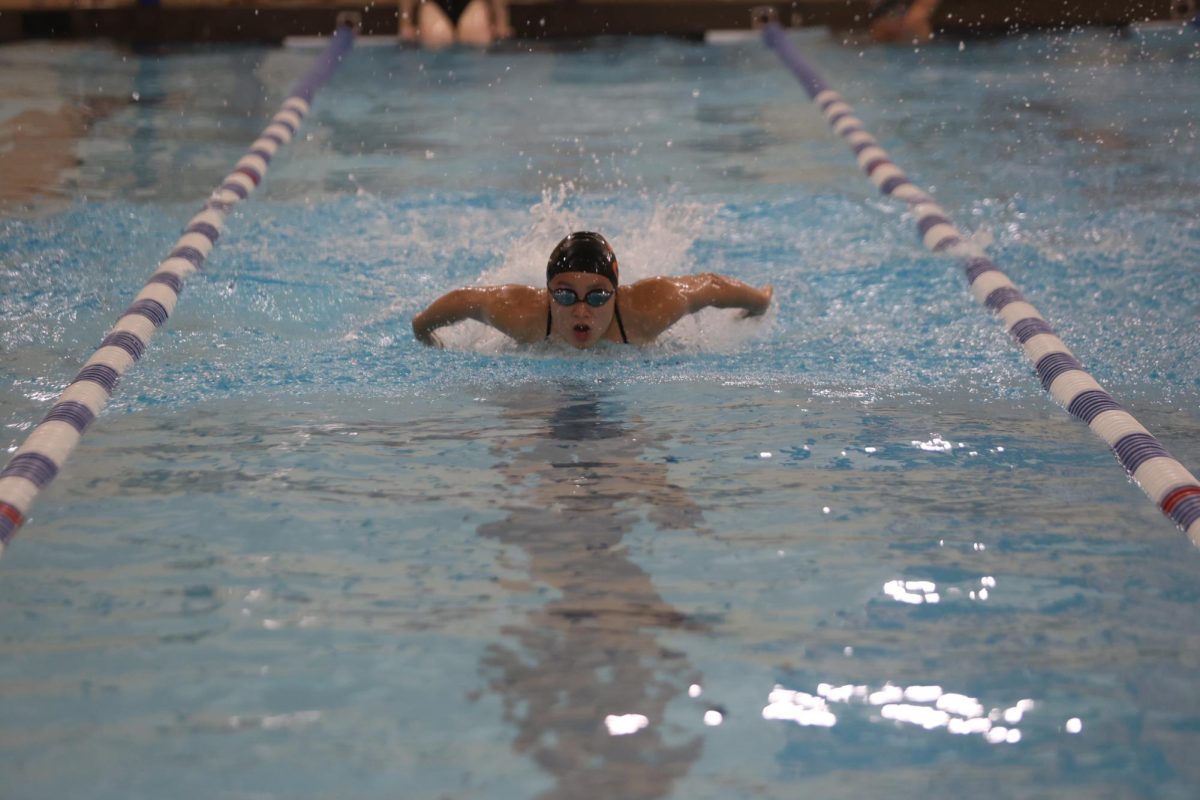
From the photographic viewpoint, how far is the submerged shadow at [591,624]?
6.92 ft

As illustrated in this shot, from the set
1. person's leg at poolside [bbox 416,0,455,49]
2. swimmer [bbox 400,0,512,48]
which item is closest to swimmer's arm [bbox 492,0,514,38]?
swimmer [bbox 400,0,512,48]

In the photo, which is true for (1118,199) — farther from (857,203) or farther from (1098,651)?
(1098,651)

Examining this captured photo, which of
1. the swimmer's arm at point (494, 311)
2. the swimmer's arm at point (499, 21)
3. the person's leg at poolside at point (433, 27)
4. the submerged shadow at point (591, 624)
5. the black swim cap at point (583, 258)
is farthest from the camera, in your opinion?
the swimmer's arm at point (499, 21)

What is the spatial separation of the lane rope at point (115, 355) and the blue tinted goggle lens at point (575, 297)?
127 cm

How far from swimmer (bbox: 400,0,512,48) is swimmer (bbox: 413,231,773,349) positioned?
8.58 m

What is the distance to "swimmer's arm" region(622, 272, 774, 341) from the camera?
4277mm

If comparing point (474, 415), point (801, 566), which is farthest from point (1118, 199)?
point (801, 566)

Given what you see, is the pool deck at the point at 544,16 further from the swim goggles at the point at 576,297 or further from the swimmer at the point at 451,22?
the swim goggles at the point at 576,297

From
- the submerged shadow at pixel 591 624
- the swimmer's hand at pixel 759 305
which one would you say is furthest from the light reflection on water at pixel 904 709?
the swimmer's hand at pixel 759 305

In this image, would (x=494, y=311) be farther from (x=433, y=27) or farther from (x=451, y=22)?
(x=451, y=22)

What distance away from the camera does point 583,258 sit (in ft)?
13.3

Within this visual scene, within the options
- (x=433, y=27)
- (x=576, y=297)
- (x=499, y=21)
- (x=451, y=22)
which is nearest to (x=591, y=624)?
(x=576, y=297)

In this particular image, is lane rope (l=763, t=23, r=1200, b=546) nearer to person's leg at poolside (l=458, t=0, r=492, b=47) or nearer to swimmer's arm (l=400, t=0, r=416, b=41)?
person's leg at poolside (l=458, t=0, r=492, b=47)

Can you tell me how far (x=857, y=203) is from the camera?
6477 millimetres
